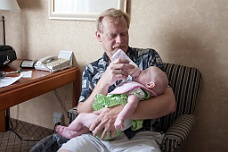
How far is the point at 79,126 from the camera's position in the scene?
123 centimetres

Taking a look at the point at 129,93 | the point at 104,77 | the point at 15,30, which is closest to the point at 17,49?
the point at 15,30

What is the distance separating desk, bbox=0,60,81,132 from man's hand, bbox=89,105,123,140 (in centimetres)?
54

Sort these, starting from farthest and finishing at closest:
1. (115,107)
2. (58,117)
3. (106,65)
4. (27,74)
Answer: (58,117)
(27,74)
(106,65)
(115,107)

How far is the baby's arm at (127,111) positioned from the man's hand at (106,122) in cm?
8

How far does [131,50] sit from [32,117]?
142 cm

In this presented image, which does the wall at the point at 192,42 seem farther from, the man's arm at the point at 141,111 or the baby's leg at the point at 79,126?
the baby's leg at the point at 79,126

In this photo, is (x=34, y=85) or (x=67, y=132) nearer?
(x=67, y=132)

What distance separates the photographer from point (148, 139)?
1204 millimetres

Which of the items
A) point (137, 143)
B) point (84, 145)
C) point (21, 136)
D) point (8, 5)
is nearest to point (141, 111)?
point (137, 143)

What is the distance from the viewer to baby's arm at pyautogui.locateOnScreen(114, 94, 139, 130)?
1019mm

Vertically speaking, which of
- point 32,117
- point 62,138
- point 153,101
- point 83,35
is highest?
point 83,35

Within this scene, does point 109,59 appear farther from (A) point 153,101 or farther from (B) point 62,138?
(B) point 62,138

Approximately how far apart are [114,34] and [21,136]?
1.53 metres

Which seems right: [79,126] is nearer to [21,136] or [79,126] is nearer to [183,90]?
[183,90]
